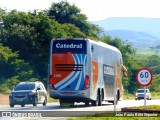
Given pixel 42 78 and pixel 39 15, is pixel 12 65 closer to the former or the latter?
pixel 42 78

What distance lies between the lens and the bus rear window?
3938 cm

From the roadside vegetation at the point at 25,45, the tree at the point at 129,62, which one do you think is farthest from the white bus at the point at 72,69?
the tree at the point at 129,62

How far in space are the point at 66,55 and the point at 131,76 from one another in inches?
2845

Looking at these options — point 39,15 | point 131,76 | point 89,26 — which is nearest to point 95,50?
point 39,15

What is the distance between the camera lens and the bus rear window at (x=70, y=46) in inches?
1550

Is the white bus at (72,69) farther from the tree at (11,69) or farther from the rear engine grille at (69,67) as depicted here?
the tree at (11,69)

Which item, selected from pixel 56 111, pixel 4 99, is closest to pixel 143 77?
pixel 56 111

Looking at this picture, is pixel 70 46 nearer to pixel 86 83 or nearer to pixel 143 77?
pixel 86 83

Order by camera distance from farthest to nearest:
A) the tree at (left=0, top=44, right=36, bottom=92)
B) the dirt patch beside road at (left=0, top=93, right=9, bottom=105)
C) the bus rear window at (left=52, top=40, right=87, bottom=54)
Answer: the tree at (left=0, top=44, right=36, bottom=92) < the dirt patch beside road at (left=0, top=93, right=9, bottom=105) < the bus rear window at (left=52, top=40, right=87, bottom=54)

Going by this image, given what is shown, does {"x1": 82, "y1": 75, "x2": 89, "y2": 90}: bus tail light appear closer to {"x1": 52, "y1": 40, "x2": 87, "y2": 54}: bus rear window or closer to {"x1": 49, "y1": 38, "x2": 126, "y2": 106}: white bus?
{"x1": 49, "y1": 38, "x2": 126, "y2": 106}: white bus

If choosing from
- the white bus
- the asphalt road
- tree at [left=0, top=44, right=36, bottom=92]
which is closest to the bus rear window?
the white bus

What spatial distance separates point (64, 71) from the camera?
129ft

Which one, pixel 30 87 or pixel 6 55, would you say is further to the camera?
pixel 6 55

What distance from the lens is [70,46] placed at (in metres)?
39.5
